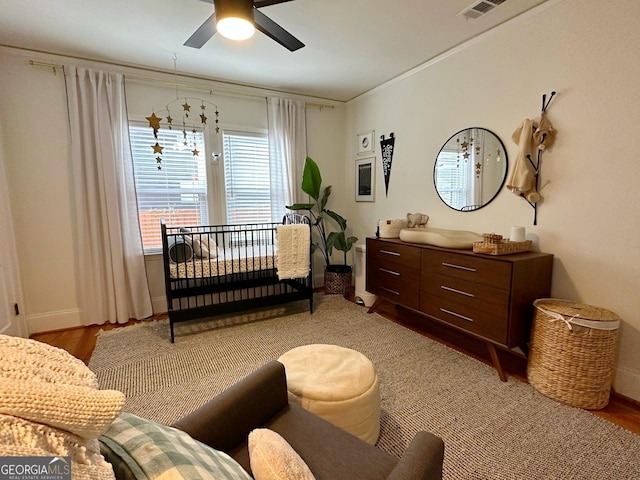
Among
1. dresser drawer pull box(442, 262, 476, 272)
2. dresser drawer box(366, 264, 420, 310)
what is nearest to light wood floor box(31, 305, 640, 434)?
dresser drawer box(366, 264, 420, 310)

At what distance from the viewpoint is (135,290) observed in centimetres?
322

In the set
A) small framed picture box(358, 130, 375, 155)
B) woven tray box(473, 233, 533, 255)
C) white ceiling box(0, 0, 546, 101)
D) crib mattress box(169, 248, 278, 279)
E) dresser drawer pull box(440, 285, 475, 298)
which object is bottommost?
dresser drawer pull box(440, 285, 475, 298)

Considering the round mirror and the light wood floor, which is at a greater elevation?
the round mirror

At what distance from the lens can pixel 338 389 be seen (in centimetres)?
Result: 140

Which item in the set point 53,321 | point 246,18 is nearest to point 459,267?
point 246,18

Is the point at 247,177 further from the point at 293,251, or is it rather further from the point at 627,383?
the point at 627,383

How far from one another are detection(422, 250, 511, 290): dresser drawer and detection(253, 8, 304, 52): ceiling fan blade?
1.89 meters

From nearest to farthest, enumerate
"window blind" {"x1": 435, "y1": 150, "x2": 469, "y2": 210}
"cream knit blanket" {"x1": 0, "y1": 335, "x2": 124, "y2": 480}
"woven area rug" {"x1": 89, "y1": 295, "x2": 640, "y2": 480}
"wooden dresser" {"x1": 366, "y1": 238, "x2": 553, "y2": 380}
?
"cream knit blanket" {"x1": 0, "y1": 335, "x2": 124, "y2": 480}
"woven area rug" {"x1": 89, "y1": 295, "x2": 640, "y2": 480}
"wooden dresser" {"x1": 366, "y1": 238, "x2": 553, "y2": 380}
"window blind" {"x1": 435, "y1": 150, "x2": 469, "y2": 210}

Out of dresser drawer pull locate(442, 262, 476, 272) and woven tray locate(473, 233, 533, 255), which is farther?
dresser drawer pull locate(442, 262, 476, 272)

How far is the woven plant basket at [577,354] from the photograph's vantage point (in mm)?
1806

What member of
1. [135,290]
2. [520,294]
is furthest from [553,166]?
[135,290]

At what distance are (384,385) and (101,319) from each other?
9.38 feet

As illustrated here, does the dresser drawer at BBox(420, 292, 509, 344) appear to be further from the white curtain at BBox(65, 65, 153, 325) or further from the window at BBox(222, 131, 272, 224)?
the white curtain at BBox(65, 65, 153, 325)

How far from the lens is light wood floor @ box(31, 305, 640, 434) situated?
5.96ft
